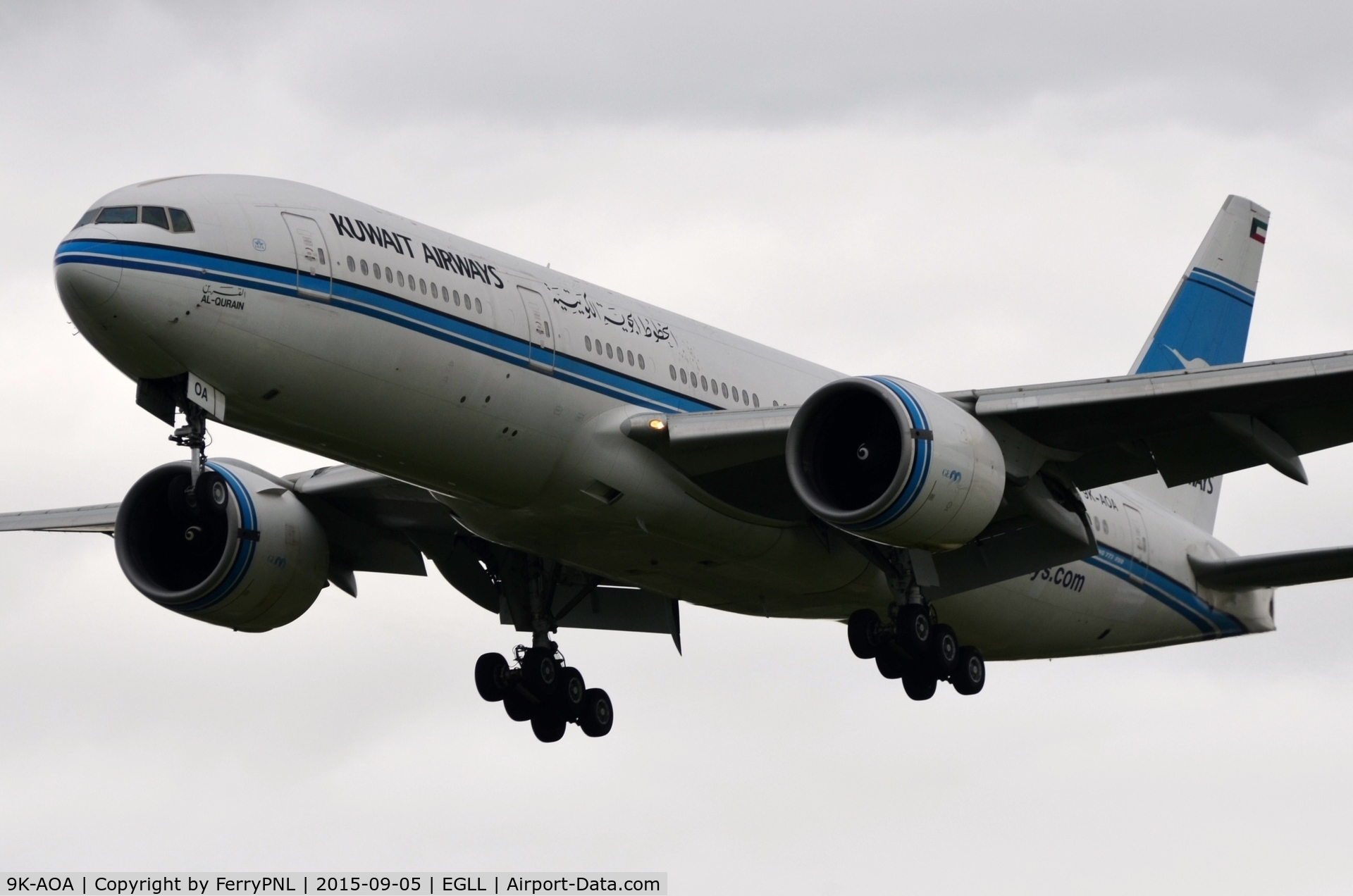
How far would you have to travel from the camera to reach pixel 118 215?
71.5ft

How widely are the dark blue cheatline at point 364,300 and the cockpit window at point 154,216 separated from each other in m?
0.43

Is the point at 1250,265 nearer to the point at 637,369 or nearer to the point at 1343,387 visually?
the point at 1343,387

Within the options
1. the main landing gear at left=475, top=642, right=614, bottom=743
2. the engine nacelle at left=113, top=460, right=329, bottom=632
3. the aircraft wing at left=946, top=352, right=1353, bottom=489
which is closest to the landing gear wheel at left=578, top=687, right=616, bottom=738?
the main landing gear at left=475, top=642, right=614, bottom=743

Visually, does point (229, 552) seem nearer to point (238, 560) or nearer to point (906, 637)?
point (238, 560)

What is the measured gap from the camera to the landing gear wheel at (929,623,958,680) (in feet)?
92.3

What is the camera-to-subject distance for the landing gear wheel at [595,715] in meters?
30.7

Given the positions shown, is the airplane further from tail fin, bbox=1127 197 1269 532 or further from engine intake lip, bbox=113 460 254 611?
tail fin, bbox=1127 197 1269 532

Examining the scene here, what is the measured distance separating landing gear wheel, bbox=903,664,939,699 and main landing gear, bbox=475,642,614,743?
17.5 ft

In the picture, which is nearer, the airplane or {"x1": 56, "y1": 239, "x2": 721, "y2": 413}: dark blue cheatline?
{"x1": 56, "y1": 239, "x2": 721, "y2": 413}: dark blue cheatline

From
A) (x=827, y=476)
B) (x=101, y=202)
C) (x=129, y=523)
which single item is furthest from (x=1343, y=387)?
(x=129, y=523)

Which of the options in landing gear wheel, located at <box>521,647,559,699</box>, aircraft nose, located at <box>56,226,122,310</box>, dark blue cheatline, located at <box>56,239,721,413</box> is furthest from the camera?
landing gear wheel, located at <box>521,647,559,699</box>

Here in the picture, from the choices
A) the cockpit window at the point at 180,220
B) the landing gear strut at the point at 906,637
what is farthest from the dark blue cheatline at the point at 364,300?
the landing gear strut at the point at 906,637

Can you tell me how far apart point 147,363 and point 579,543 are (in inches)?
273

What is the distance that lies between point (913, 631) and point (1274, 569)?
7.67 metres
